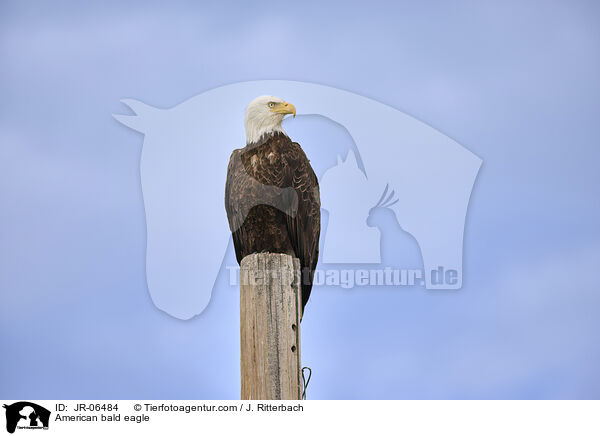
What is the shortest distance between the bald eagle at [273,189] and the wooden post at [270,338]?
1750 mm

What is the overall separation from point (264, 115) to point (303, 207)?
0.73 meters

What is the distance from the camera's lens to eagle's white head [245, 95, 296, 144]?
5.06 meters

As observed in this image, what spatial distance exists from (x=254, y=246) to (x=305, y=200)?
52 centimetres

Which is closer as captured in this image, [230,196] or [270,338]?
[270,338]

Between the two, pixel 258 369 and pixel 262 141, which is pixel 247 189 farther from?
pixel 258 369

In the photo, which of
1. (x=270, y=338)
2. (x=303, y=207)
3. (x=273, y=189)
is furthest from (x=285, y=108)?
(x=270, y=338)

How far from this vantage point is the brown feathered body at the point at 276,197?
4.95 meters

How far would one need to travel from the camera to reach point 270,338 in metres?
3.06

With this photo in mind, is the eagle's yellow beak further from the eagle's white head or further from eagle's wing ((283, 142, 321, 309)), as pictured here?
eagle's wing ((283, 142, 321, 309))

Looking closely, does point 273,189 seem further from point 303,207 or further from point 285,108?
point 285,108

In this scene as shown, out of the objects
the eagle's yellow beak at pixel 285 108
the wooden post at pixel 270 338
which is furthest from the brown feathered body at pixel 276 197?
the wooden post at pixel 270 338

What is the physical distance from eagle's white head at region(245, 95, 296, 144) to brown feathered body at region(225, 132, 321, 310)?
0.06 metres
